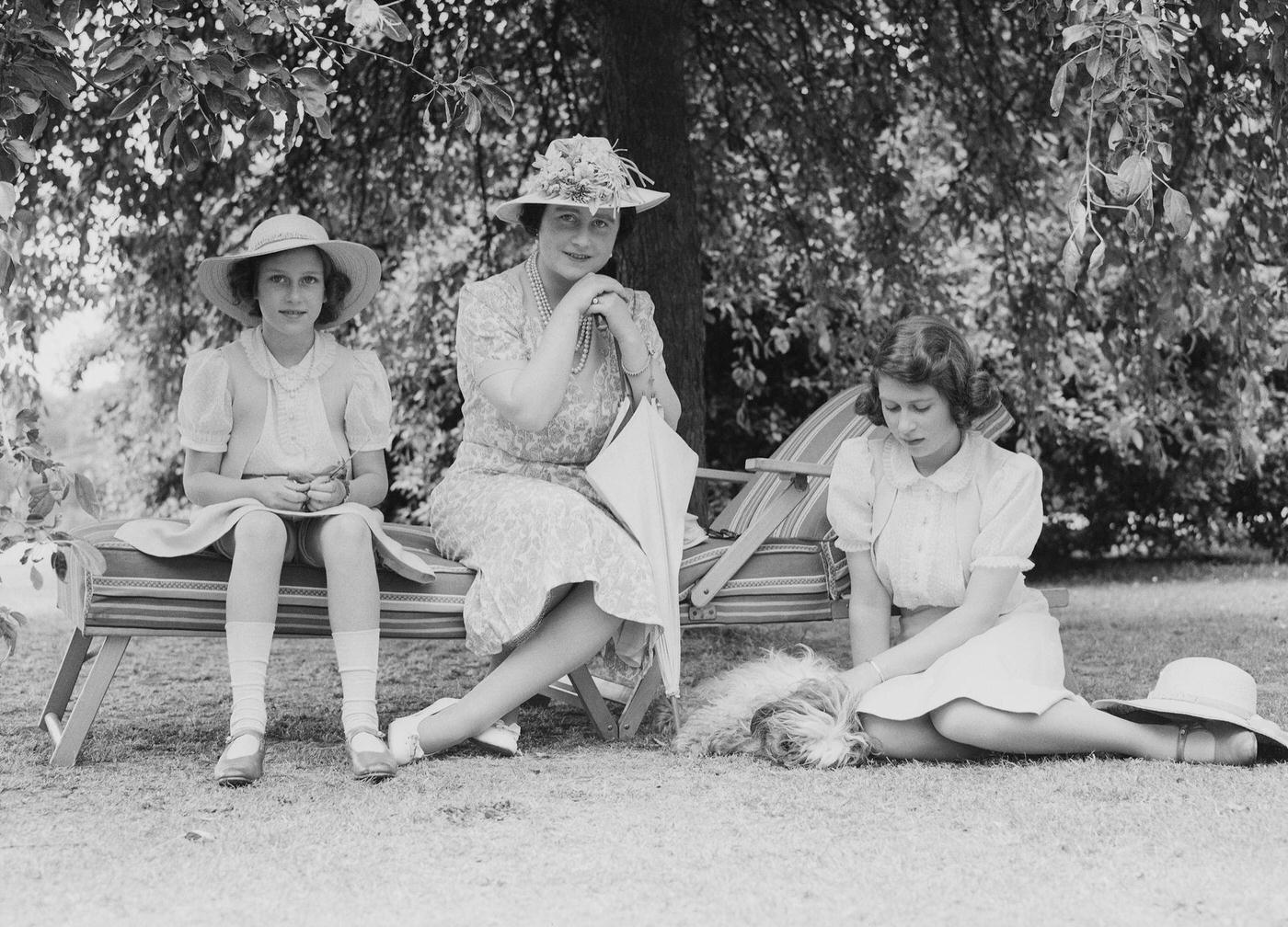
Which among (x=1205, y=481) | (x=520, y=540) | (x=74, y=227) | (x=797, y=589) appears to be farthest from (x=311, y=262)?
(x=1205, y=481)

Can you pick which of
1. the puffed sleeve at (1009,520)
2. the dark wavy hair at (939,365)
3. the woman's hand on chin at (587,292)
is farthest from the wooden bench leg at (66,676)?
the puffed sleeve at (1009,520)

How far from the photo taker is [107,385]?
10344 mm

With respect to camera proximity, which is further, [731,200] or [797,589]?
→ [731,200]

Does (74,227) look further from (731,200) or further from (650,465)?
(650,465)

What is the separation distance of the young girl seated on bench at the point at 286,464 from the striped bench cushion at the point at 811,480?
1230 millimetres

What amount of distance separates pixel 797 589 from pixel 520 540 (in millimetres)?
809

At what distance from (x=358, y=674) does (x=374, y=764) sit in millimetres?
255

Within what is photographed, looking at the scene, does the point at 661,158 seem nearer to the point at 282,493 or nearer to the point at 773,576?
the point at 773,576

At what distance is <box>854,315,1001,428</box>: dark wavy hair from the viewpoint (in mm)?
3305

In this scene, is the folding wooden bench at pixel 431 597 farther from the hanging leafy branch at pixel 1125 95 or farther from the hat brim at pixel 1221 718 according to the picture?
the hanging leafy branch at pixel 1125 95

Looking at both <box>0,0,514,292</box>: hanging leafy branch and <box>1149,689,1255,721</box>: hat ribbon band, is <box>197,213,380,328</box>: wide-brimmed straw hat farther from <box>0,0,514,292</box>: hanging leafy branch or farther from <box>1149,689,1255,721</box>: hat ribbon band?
<box>1149,689,1255,721</box>: hat ribbon band

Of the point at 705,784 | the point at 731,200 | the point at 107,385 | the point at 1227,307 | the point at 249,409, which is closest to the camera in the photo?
the point at 705,784

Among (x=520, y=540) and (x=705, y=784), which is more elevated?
(x=520, y=540)

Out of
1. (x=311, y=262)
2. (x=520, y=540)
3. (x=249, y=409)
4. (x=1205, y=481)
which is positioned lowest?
(x=1205, y=481)
